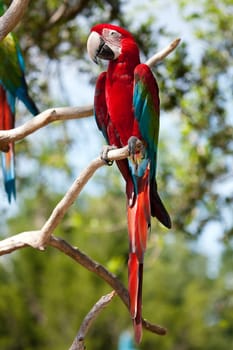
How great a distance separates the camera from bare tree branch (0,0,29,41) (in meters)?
1.57

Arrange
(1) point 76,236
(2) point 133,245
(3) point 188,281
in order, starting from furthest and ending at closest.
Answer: (3) point 188,281, (1) point 76,236, (2) point 133,245

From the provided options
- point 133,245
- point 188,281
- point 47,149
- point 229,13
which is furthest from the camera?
point 188,281

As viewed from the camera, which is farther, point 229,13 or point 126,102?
point 229,13

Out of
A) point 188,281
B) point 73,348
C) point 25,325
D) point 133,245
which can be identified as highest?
point 133,245

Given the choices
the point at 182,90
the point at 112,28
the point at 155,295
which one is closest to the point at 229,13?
the point at 182,90

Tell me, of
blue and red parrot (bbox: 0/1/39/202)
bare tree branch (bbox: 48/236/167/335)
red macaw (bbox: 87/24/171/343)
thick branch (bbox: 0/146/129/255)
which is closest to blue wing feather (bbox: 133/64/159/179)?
red macaw (bbox: 87/24/171/343)

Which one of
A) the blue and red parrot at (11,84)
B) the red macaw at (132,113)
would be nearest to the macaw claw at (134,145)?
the red macaw at (132,113)

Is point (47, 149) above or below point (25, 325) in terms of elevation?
above

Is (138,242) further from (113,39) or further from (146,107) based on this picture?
(113,39)

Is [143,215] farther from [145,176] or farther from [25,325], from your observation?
[25,325]

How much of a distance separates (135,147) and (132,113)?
10 cm

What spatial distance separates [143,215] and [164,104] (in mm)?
1374

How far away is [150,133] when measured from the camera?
1.64m

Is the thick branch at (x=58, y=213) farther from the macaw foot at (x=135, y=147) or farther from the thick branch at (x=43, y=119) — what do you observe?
the thick branch at (x=43, y=119)
